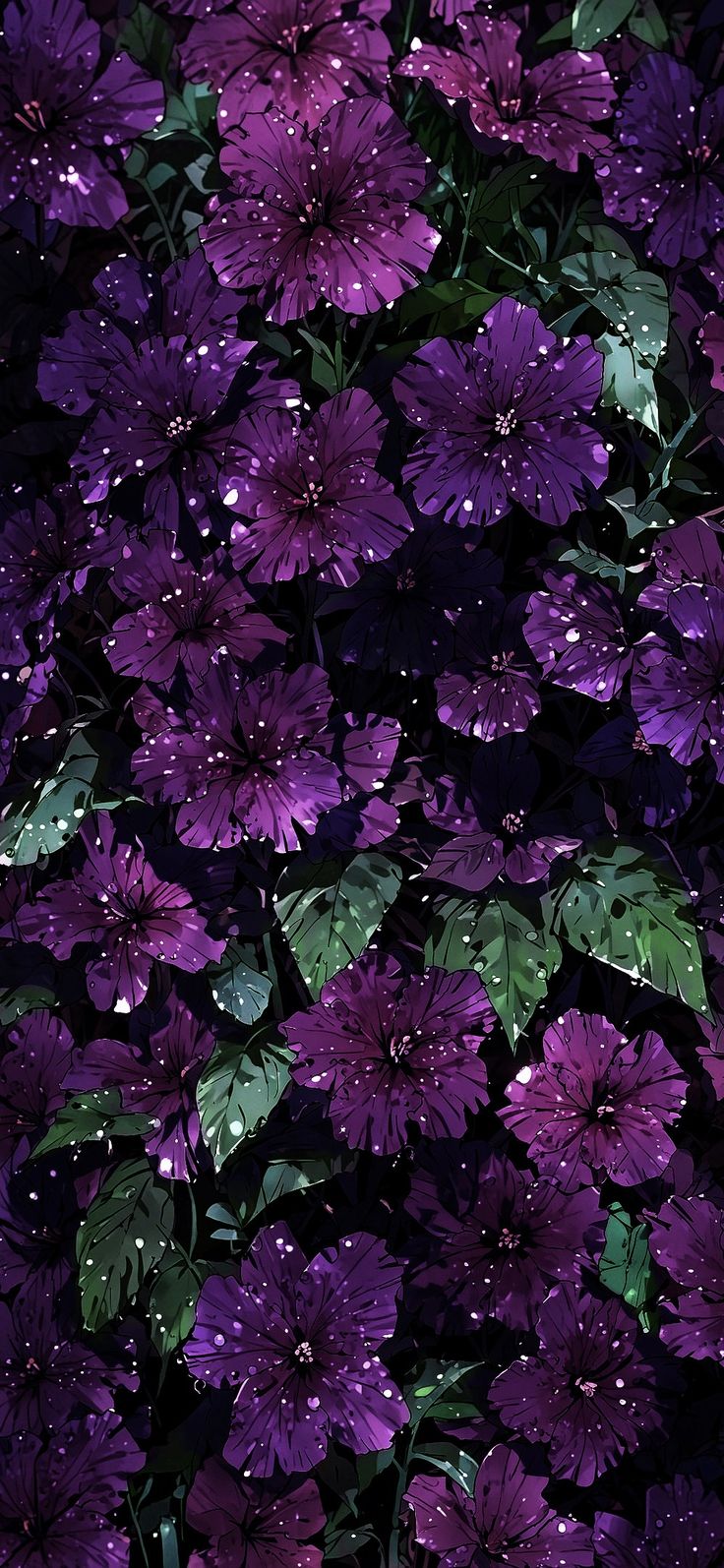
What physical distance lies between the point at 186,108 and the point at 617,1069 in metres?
0.75

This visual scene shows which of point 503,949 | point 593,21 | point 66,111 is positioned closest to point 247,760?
point 503,949

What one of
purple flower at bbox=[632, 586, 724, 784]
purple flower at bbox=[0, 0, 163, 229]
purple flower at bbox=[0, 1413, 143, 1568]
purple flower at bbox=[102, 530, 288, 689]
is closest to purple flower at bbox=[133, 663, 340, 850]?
purple flower at bbox=[102, 530, 288, 689]

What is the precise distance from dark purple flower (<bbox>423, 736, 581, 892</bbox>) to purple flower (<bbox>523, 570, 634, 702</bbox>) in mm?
64

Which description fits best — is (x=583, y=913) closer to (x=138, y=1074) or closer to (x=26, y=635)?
(x=138, y=1074)

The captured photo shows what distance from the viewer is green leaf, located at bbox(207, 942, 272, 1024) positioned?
944 millimetres

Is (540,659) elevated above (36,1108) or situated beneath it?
elevated above

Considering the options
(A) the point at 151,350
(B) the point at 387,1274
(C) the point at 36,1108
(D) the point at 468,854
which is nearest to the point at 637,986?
(D) the point at 468,854

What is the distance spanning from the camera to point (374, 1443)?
3.03 ft

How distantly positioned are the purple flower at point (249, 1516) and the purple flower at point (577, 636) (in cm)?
62

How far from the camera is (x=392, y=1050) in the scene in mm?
947

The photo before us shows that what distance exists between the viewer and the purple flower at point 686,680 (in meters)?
0.94

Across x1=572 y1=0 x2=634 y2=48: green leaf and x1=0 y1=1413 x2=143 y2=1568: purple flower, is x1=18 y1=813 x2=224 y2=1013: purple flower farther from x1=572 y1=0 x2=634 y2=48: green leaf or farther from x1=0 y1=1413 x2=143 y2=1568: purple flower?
x1=572 y1=0 x2=634 y2=48: green leaf

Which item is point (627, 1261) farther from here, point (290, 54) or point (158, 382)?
point (290, 54)

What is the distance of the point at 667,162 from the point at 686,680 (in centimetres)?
37
